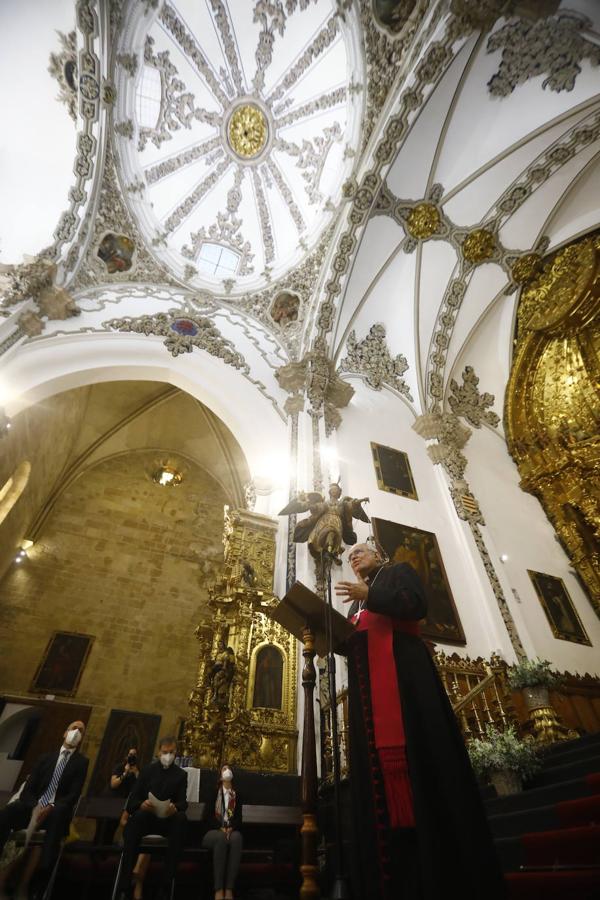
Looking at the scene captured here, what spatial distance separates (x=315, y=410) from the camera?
924 centimetres

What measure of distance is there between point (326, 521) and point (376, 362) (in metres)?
6.23

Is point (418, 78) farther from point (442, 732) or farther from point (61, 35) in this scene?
point (442, 732)

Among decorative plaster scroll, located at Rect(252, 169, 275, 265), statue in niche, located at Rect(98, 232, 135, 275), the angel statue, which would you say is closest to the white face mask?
the angel statue

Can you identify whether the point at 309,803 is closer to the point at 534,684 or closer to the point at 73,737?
the point at 73,737

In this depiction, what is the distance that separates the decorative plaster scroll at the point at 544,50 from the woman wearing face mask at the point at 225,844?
12687 millimetres

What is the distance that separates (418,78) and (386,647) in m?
10.8

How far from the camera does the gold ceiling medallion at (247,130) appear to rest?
36.3ft

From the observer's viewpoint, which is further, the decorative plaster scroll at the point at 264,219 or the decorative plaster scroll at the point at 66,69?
the decorative plaster scroll at the point at 264,219

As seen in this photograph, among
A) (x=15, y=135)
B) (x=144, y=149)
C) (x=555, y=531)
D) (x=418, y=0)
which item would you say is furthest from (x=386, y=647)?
(x=144, y=149)

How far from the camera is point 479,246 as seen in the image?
11242mm

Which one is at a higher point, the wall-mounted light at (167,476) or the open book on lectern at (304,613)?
the wall-mounted light at (167,476)

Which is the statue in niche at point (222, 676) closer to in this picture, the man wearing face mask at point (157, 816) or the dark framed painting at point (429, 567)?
the man wearing face mask at point (157, 816)

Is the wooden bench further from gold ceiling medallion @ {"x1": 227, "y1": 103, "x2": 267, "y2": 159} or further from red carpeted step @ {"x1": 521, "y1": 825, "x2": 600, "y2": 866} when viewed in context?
gold ceiling medallion @ {"x1": 227, "y1": 103, "x2": 267, "y2": 159}

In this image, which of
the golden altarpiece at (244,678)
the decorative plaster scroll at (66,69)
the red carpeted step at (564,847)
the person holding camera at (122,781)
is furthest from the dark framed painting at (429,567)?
the decorative plaster scroll at (66,69)
